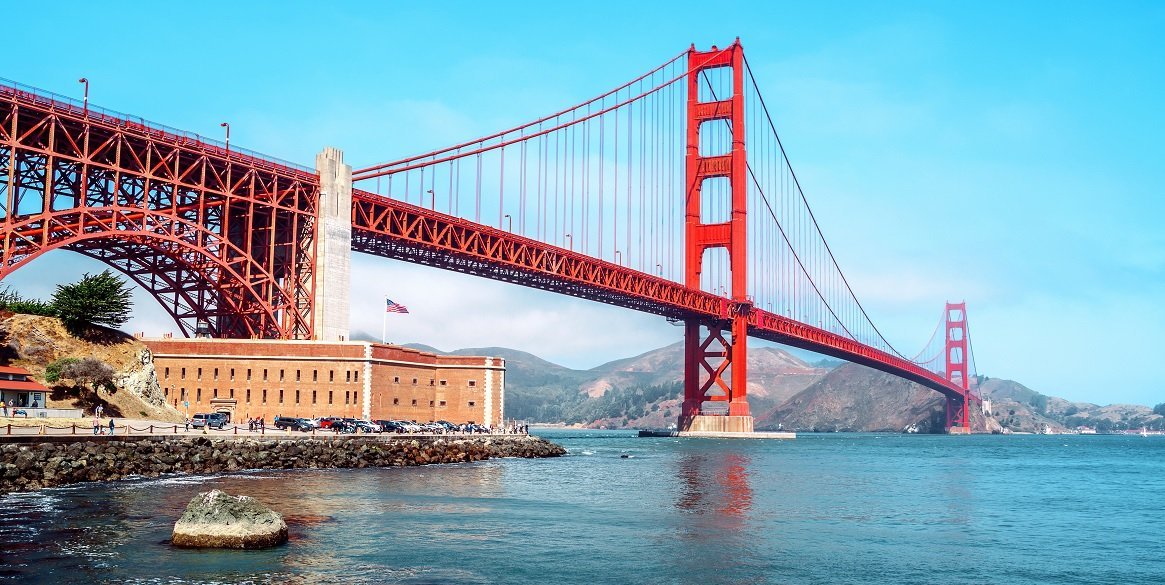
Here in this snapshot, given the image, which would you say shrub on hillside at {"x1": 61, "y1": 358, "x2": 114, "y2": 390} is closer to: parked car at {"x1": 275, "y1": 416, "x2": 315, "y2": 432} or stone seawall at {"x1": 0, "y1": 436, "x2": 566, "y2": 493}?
parked car at {"x1": 275, "y1": 416, "x2": 315, "y2": 432}

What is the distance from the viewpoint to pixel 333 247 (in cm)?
8488

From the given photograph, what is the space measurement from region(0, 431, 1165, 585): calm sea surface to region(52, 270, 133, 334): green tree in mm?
24018

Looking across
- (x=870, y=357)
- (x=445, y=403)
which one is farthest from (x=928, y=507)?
(x=870, y=357)

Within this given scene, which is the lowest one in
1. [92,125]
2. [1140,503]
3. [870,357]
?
[1140,503]

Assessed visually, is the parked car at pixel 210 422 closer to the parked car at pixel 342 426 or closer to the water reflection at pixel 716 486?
the parked car at pixel 342 426

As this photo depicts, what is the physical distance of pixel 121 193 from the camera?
73.8 meters

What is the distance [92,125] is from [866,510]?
5296cm

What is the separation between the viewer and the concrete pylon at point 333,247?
83875 mm

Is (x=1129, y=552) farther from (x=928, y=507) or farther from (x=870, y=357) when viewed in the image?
(x=870, y=357)

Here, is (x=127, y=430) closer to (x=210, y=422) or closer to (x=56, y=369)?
(x=56, y=369)

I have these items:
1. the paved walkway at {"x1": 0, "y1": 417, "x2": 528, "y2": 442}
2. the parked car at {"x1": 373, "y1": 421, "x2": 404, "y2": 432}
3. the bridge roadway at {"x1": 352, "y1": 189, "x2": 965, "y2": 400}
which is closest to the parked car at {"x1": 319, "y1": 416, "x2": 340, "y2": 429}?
the paved walkway at {"x1": 0, "y1": 417, "x2": 528, "y2": 442}

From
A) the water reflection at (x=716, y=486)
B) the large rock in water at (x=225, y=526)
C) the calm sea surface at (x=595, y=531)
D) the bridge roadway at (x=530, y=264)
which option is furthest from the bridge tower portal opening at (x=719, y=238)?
the large rock in water at (x=225, y=526)

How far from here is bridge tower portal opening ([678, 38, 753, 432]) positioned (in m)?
127

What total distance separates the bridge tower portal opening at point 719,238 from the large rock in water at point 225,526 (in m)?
99.6
